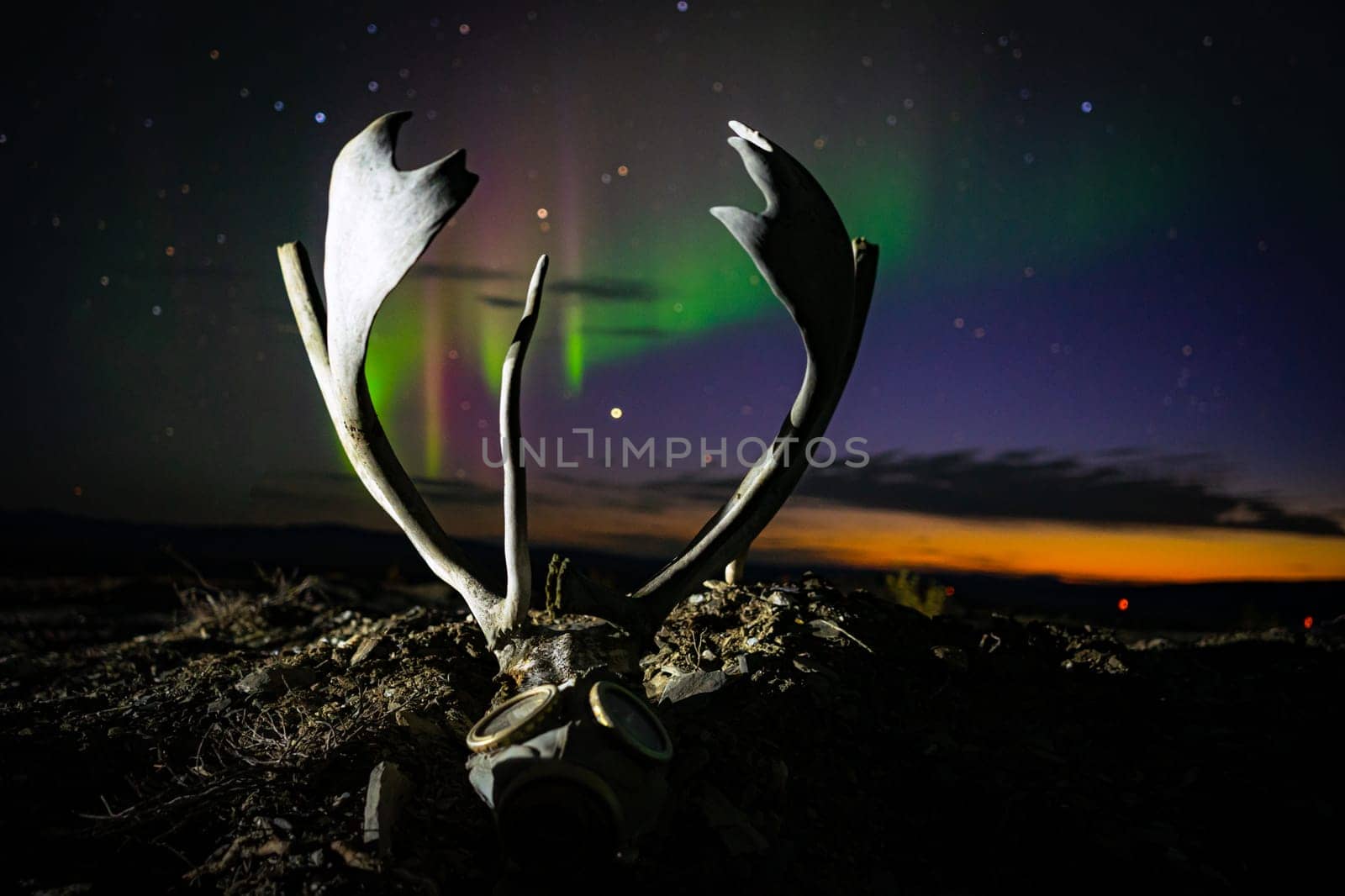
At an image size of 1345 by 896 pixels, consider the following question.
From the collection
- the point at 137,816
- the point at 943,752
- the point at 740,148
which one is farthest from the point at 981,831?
the point at 137,816

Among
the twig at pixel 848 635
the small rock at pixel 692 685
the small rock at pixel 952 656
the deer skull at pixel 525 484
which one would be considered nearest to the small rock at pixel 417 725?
the deer skull at pixel 525 484

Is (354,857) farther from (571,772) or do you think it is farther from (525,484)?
(525,484)

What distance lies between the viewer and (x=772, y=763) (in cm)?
317

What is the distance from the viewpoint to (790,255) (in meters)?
3.22

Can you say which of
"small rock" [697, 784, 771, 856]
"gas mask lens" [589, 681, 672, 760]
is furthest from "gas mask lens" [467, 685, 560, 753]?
"small rock" [697, 784, 771, 856]

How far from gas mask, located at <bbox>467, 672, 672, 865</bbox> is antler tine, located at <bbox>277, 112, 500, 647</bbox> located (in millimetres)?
960

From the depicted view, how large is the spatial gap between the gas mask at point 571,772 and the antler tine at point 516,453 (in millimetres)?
672

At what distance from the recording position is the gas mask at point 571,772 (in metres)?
2.42

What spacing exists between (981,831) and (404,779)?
2424mm

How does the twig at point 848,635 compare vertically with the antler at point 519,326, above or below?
below

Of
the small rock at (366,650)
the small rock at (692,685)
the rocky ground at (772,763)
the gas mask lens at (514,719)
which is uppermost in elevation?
the gas mask lens at (514,719)

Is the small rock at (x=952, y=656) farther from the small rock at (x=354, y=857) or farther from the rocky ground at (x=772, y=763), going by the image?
the small rock at (x=354, y=857)

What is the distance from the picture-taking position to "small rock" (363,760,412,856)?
8.43ft

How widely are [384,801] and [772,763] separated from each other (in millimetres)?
1486
